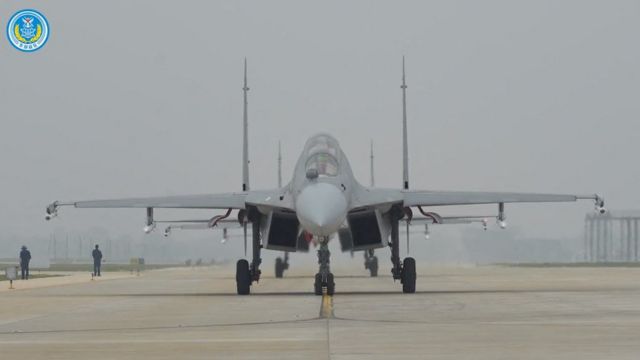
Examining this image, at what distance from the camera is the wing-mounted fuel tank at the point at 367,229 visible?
3017 cm

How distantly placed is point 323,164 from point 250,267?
3.72 m

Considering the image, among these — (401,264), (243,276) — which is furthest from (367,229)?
(243,276)

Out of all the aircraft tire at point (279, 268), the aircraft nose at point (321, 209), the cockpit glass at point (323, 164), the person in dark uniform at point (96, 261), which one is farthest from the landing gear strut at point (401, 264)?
the person in dark uniform at point (96, 261)

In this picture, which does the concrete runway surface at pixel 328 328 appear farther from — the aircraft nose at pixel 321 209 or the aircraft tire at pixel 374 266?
the aircraft tire at pixel 374 266

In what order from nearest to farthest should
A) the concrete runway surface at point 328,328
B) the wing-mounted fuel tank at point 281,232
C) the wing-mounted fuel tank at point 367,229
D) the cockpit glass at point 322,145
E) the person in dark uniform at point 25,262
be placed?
the concrete runway surface at point 328,328, the cockpit glass at point 322,145, the wing-mounted fuel tank at point 281,232, the wing-mounted fuel tank at point 367,229, the person in dark uniform at point 25,262

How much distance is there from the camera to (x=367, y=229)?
30438mm

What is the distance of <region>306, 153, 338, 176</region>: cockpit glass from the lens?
1118 inches

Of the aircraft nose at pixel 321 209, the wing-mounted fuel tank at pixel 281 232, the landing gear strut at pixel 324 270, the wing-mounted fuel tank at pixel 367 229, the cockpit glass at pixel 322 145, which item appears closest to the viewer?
the aircraft nose at pixel 321 209

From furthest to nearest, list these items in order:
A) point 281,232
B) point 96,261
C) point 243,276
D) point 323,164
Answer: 1. point 96,261
2. point 243,276
3. point 281,232
4. point 323,164

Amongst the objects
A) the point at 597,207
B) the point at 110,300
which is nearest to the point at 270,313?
the point at 110,300

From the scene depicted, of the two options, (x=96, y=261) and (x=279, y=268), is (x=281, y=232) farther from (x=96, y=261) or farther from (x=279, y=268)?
(x=96, y=261)

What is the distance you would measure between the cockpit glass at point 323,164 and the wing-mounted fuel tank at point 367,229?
70.8 inches

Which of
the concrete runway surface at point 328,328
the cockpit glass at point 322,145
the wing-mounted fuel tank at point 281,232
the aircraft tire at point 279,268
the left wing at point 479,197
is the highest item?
the cockpit glass at point 322,145

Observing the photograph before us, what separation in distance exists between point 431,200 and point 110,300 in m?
8.20
